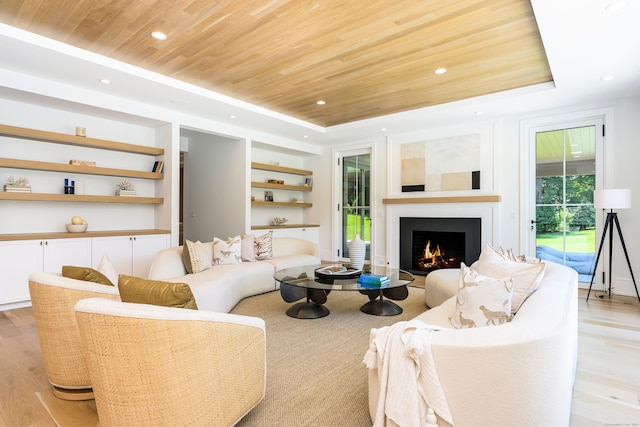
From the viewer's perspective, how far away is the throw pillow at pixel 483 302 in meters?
1.88

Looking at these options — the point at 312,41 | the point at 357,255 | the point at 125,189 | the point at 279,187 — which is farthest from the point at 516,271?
the point at 279,187

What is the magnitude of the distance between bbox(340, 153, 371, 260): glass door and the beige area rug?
304 centimetres

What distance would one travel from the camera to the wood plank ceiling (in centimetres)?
270

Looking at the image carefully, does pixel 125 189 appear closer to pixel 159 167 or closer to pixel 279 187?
pixel 159 167

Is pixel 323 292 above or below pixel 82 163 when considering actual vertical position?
below

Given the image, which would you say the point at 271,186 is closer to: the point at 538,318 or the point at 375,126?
the point at 375,126

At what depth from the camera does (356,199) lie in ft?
23.1

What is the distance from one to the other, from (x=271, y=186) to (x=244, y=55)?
11.3 ft

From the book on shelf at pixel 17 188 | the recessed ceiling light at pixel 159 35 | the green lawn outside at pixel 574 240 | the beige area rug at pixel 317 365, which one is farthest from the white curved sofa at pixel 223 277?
the green lawn outside at pixel 574 240

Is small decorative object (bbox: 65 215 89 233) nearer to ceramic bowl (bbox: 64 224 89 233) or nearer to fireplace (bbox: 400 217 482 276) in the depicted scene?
ceramic bowl (bbox: 64 224 89 233)

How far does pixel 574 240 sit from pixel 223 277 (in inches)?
182

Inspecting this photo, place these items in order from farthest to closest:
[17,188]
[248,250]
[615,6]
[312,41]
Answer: [248,250]
[17,188]
[312,41]
[615,6]

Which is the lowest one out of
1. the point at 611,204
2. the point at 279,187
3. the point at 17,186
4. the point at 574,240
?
the point at 574,240

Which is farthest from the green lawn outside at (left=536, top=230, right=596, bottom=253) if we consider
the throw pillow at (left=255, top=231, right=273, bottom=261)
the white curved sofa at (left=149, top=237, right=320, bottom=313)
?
the throw pillow at (left=255, top=231, right=273, bottom=261)
